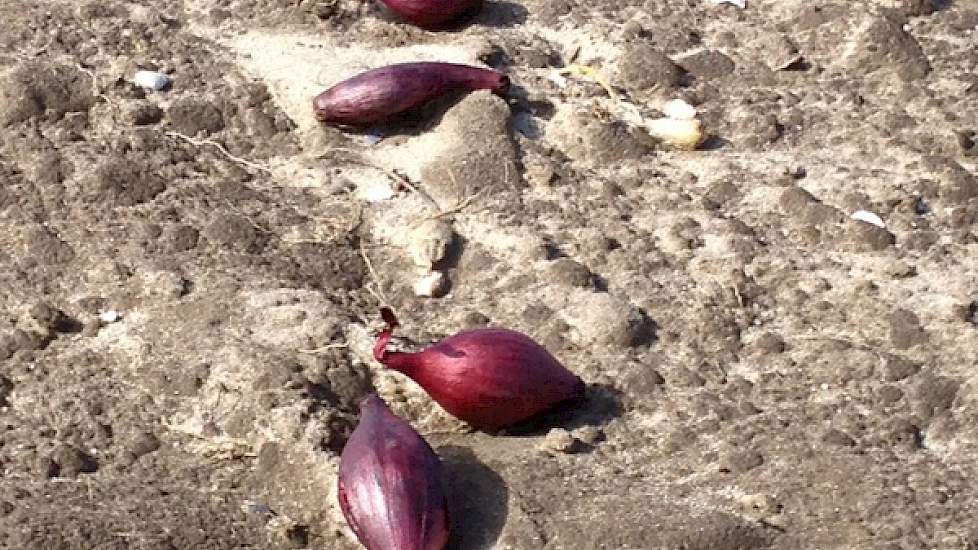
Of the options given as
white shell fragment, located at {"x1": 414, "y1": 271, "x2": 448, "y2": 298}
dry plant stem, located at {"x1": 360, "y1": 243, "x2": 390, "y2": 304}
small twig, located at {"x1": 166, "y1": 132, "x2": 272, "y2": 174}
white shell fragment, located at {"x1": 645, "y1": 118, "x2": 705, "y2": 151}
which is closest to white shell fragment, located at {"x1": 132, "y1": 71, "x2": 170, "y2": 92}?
small twig, located at {"x1": 166, "y1": 132, "x2": 272, "y2": 174}

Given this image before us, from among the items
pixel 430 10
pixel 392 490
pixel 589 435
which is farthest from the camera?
pixel 430 10

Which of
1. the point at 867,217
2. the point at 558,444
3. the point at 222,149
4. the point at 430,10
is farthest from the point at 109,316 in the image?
the point at 867,217

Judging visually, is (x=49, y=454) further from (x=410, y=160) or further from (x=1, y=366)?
(x=410, y=160)

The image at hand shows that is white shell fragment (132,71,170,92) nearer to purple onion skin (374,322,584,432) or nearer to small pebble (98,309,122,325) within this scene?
small pebble (98,309,122,325)

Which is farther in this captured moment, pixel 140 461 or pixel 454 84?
pixel 454 84

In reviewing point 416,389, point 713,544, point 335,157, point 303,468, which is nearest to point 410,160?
point 335,157

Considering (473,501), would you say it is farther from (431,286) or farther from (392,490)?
(431,286)
